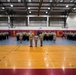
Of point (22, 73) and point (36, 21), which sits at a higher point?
point (36, 21)

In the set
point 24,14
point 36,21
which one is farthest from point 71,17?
point 24,14

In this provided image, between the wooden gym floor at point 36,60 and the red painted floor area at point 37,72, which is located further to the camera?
the wooden gym floor at point 36,60

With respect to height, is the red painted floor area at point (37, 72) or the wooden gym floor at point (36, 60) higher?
the red painted floor area at point (37, 72)

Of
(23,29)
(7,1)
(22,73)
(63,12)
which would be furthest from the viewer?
(63,12)

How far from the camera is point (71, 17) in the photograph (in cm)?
3058

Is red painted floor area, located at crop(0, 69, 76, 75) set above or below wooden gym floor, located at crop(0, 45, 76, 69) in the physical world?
above

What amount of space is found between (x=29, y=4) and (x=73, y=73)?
1990 cm

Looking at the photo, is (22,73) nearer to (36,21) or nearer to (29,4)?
(29,4)

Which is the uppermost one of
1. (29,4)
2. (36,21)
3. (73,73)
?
(29,4)

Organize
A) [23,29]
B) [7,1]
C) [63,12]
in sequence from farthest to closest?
[63,12], [23,29], [7,1]

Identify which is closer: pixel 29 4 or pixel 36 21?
pixel 29 4

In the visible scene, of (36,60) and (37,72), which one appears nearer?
(37,72)

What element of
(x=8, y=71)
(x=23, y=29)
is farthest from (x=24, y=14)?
(x=8, y=71)

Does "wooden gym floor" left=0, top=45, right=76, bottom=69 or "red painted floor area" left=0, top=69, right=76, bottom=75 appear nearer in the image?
"red painted floor area" left=0, top=69, right=76, bottom=75
